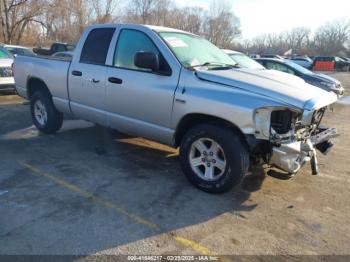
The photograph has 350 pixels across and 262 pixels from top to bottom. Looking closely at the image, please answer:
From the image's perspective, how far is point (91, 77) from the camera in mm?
5371

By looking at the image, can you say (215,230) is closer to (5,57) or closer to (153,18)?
(5,57)

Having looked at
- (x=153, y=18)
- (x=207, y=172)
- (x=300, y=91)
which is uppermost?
(x=153, y=18)

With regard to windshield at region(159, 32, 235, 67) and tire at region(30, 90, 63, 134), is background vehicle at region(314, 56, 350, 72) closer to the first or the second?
windshield at region(159, 32, 235, 67)

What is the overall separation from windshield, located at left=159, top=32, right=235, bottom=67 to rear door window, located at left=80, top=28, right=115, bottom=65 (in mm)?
977

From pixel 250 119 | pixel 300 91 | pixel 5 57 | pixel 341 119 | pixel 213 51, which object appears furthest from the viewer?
pixel 5 57

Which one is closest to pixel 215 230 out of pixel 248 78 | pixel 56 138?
pixel 248 78

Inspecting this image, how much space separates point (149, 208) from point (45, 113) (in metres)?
3.63

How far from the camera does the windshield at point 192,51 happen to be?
4609mm

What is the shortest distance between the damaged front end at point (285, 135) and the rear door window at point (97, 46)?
2.63 m

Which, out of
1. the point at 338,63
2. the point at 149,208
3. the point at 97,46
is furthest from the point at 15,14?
the point at 149,208

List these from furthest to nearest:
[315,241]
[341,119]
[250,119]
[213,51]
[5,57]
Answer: [5,57] → [341,119] → [213,51] → [250,119] → [315,241]

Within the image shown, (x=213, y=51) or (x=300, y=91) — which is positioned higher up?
(x=213, y=51)

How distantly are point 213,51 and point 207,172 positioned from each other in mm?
1982

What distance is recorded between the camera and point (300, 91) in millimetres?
4059
